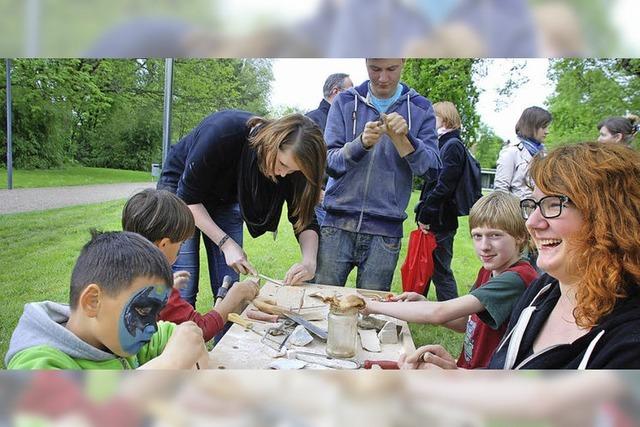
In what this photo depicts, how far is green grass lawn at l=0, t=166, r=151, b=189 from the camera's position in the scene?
1.36m

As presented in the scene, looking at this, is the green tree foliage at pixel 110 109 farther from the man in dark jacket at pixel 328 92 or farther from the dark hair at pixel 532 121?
the dark hair at pixel 532 121

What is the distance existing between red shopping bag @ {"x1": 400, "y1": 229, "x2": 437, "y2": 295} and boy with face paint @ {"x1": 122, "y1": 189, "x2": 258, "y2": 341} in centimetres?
51

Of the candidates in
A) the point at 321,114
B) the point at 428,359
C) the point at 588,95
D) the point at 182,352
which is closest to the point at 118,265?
the point at 182,352

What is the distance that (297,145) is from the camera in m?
1.39

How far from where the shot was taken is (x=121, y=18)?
1.01 m

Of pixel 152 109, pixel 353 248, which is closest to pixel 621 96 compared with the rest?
pixel 353 248

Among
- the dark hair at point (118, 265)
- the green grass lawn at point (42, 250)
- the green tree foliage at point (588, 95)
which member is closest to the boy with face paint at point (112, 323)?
the dark hair at point (118, 265)

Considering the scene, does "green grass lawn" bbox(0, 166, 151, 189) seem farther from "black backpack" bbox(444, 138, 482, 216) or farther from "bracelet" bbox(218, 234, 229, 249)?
"black backpack" bbox(444, 138, 482, 216)

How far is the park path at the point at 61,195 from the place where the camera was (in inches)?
53.8

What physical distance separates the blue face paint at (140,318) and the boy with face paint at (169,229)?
12 cm

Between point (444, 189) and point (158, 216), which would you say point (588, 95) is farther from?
point (158, 216)

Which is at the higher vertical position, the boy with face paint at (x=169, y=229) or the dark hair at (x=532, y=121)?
the dark hair at (x=532, y=121)

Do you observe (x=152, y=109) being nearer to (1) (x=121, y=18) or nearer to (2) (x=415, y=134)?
(1) (x=121, y=18)

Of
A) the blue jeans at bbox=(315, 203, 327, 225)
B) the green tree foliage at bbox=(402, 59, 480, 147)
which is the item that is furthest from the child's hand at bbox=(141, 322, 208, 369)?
the green tree foliage at bbox=(402, 59, 480, 147)
